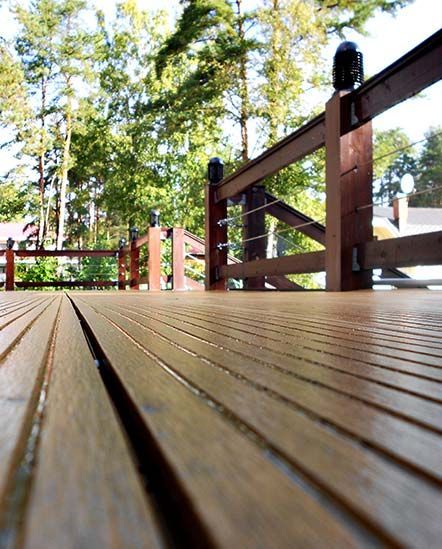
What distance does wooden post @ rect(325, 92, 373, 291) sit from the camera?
2.31m

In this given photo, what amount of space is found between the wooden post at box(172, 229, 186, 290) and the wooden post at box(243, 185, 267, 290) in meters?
1.58

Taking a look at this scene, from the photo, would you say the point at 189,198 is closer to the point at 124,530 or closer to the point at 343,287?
the point at 343,287

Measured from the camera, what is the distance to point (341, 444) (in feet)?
0.90

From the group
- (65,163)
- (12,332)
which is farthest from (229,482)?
(65,163)

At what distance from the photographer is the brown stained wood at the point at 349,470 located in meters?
0.19

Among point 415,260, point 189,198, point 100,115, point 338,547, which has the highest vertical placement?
point 100,115

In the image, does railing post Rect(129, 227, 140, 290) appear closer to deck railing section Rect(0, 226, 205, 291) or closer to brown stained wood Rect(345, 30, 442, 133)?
deck railing section Rect(0, 226, 205, 291)

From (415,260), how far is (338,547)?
1841 millimetres

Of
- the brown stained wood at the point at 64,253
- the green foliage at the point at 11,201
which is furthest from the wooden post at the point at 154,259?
the green foliage at the point at 11,201

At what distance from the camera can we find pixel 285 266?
9.29 feet

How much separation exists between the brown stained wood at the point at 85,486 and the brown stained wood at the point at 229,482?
0.02 metres

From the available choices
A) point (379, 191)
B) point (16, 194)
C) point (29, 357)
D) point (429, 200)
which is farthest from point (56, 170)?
point (379, 191)

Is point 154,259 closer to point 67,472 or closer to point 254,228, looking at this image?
point 254,228

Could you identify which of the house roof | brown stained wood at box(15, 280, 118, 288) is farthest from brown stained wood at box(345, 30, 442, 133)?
the house roof
